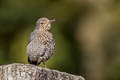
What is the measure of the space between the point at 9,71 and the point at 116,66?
16365mm

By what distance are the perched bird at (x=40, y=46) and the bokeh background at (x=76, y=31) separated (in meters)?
12.0

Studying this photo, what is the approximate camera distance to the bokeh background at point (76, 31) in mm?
22906

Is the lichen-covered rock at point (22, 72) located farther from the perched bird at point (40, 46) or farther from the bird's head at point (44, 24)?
the bird's head at point (44, 24)

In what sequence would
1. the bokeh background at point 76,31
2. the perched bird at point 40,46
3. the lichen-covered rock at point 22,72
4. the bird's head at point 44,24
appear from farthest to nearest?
the bokeh background at point 76,31
the bird's head at point 44,24
the perched bird at point 40,46
the lichen-covered rock at point 22,72

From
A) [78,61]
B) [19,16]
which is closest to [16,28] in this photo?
[19,16]

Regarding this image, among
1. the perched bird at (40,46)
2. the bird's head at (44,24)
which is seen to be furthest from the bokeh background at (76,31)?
the perched bird at (40,46)

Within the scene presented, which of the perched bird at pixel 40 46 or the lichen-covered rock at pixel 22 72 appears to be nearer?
the lichen-covered rock at pixel 22 72

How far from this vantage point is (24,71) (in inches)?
274

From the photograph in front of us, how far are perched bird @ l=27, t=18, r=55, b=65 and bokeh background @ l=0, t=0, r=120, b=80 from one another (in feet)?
39.4

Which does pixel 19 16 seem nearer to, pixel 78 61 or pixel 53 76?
pixel 78 61

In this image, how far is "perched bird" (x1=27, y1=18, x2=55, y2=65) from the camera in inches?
374

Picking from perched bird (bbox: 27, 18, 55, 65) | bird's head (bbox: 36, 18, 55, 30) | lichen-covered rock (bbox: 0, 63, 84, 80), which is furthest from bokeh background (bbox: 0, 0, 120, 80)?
lichen-covered rock (bbox: 0, 63, 84, 80)

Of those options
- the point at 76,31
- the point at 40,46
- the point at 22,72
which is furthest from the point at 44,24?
the point at 76,31

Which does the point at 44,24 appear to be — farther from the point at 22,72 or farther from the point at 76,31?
the point at 76,31
